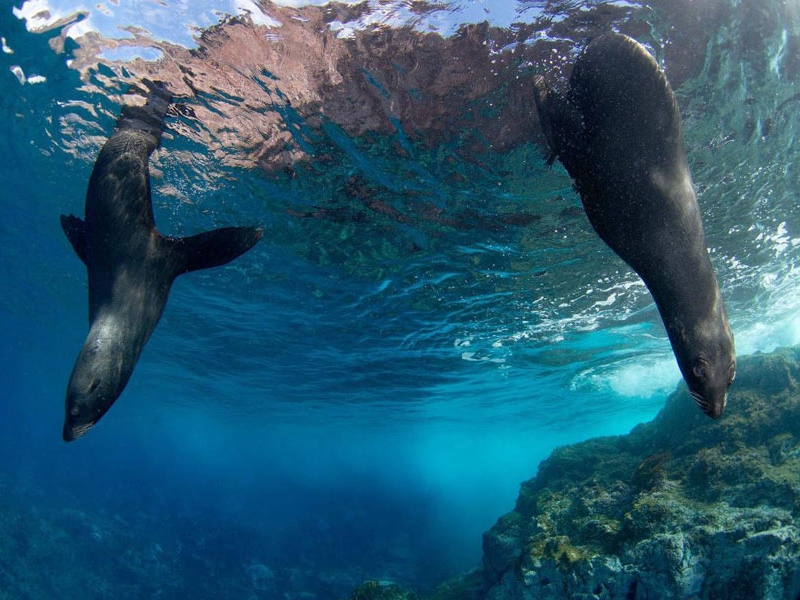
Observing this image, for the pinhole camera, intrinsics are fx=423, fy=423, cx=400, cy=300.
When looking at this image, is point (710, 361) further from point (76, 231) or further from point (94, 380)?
point (76, 231)

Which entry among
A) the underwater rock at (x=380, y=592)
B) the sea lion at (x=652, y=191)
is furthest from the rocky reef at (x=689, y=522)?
the sea lion at (x=652, y=191)

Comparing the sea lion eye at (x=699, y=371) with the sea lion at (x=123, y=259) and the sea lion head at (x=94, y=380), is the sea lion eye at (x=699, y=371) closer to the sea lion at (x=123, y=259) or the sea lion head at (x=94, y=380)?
the sea lion at (x=123, y=259)

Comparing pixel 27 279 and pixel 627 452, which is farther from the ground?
pixel 27 279

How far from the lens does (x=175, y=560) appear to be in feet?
86.8

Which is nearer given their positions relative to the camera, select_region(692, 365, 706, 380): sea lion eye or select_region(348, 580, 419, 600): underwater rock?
select_region(692, 365, 706, 380): sea lion eye

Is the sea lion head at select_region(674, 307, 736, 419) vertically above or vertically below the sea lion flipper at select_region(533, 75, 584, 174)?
below

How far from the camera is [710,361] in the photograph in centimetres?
211

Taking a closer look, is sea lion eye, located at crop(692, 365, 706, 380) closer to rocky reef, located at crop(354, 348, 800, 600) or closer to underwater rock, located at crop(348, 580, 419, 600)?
rocky reef, located at crop(354, 348, 800, 600)

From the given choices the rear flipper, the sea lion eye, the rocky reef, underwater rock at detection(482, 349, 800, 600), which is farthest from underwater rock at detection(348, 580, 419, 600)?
the rear flipper

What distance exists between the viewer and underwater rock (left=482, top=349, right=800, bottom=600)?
630 cm

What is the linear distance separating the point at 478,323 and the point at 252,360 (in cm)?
1435

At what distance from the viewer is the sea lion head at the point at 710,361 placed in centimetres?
211

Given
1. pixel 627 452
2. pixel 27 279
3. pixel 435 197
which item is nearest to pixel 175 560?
pixel 27 279

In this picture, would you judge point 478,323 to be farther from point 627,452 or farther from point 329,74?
point 329,74
